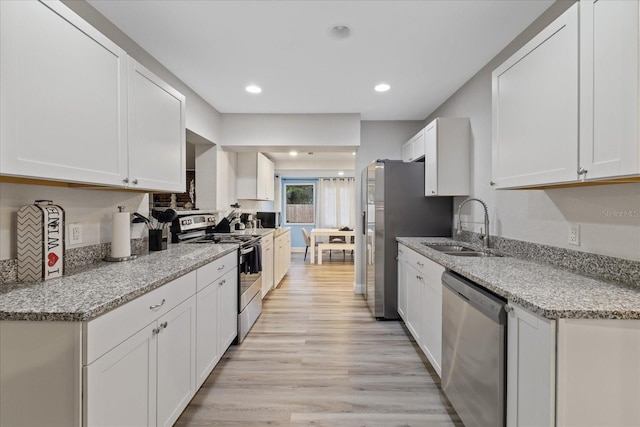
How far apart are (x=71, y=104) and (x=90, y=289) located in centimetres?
83

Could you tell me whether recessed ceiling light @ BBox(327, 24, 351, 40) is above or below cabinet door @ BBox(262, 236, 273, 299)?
above

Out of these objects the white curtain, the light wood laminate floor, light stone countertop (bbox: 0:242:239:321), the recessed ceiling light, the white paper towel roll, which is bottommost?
the light wood laminate floor

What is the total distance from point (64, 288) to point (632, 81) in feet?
7.64

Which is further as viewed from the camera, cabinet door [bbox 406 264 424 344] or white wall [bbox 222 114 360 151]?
white wall [bbox 222 114 360 151]

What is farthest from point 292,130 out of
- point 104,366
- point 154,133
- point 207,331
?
point 104,366

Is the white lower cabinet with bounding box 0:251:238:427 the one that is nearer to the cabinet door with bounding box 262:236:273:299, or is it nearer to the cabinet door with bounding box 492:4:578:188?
the cabinet door with bounding box 492:4:578:188

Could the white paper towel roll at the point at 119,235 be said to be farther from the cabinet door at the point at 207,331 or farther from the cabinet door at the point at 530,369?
the cabinet door at the point at 530,369

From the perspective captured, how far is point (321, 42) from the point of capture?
220cm

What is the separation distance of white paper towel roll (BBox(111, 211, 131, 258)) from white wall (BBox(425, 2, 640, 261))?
267 cm

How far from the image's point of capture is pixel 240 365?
2361 mm

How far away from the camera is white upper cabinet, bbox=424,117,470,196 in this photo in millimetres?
2920

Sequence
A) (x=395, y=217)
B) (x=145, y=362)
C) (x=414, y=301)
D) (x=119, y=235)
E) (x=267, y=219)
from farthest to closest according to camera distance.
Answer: (x=267, y=219) → (x=395, y=217) → (x=414, y=301) → (x=119, y=235) → (x=145, y=362)

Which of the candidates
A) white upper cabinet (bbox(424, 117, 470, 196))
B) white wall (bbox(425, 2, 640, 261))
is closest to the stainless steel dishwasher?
white wall (bbox(425, 2, 640, 261))

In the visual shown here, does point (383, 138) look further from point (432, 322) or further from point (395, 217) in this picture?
point (432, 322)
